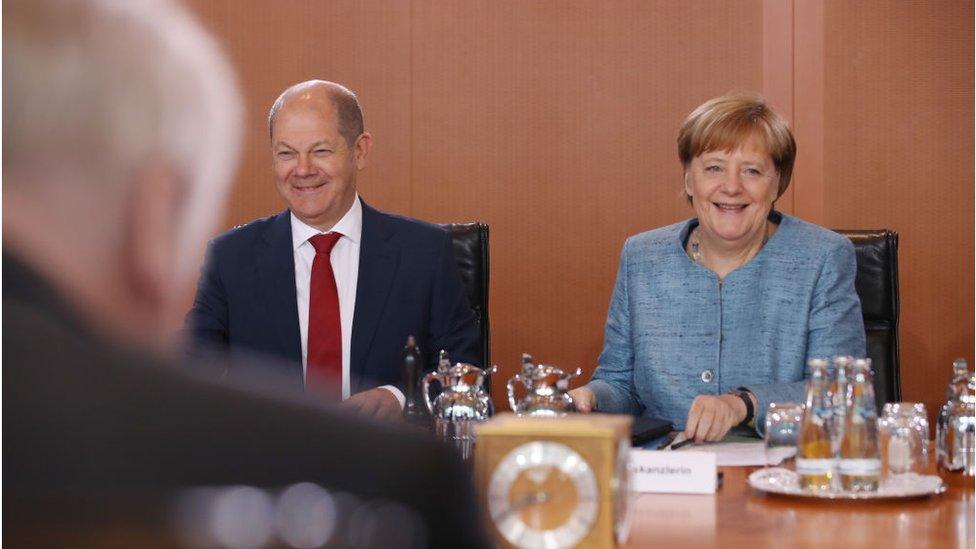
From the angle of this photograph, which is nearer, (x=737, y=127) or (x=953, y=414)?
(x=953, y=414)

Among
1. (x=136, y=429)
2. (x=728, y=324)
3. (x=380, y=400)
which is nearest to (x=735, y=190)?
(x=728, y=324)

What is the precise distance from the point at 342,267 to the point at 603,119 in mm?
Result: 1608

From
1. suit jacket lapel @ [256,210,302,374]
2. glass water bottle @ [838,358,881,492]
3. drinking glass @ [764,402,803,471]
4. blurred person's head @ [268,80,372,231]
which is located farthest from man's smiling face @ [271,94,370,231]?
glass water bottle @ [838,358,881,492]

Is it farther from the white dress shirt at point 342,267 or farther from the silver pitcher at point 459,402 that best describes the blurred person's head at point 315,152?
the silver pitcher at point 459,402

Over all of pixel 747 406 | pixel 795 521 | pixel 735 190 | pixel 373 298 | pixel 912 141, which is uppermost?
pixel 912 141

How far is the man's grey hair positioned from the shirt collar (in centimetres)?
261

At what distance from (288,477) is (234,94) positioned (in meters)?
0.13

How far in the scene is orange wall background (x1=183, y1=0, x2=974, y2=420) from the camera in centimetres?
420

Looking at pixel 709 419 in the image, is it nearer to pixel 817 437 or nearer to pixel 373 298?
pixel 817 437

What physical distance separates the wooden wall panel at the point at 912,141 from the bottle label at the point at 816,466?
2.62 meters

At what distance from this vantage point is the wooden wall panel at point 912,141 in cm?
420

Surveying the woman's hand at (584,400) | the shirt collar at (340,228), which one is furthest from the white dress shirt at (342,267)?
the woman's hand at (584,400)

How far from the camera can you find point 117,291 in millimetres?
363

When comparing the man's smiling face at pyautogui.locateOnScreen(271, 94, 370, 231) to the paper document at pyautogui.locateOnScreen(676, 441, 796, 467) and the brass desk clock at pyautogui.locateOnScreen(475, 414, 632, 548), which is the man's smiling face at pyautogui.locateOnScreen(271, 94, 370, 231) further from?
the brass desk clock at pyautogui.locateOnScreen(475, 414, 632, 548)
